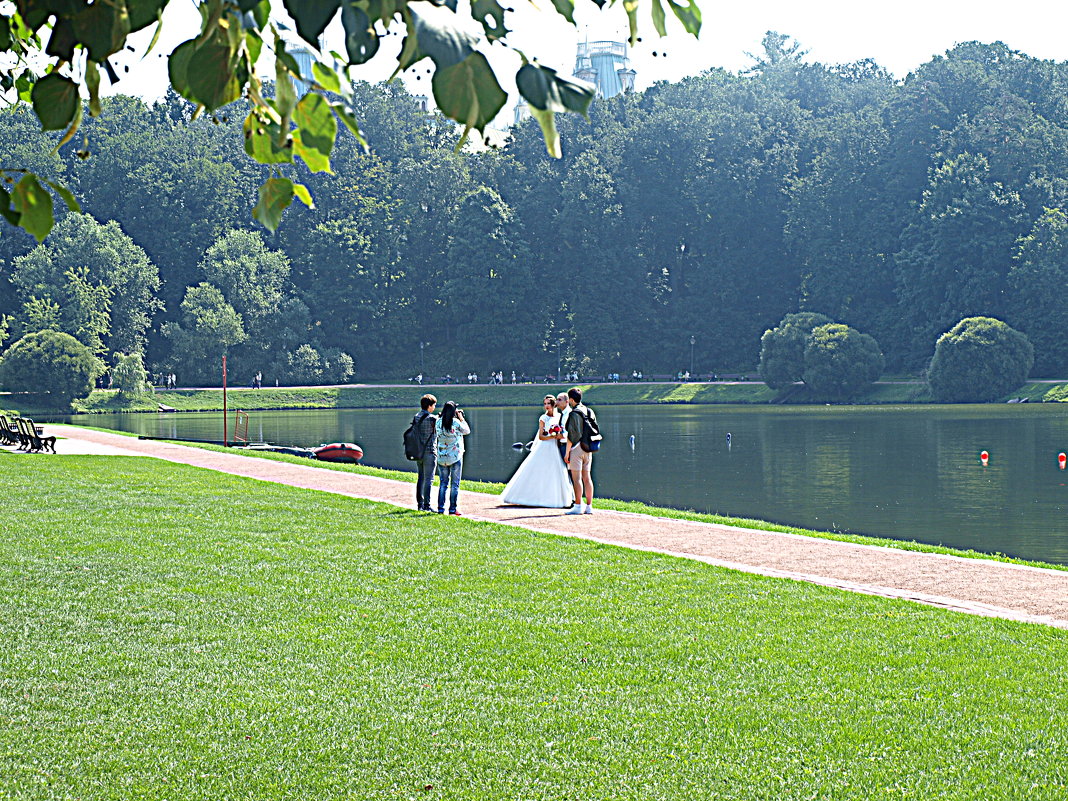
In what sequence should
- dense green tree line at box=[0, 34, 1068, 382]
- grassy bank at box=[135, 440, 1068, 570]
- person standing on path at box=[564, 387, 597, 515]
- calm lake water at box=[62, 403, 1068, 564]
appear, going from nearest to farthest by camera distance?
1. grassy bank at box=[135, 440, 1068, 570]
2. person standing on path at box=[564, 387, 597, 515]
3. calm lake water at box=[62, 403, 1068, 564]
4. dense green tree line at box=[0, 34, 1068, 382]

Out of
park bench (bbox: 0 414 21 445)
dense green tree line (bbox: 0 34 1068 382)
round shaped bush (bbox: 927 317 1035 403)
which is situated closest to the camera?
park bench (bbox: 0 414 21 445)

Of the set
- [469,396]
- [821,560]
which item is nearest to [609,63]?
[469,396]

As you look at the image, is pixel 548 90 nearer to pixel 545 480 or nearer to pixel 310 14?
pixel 310 14

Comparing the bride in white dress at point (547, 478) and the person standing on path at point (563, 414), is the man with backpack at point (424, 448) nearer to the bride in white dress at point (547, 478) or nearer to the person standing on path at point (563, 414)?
the bride in white dress at point (547, 478)

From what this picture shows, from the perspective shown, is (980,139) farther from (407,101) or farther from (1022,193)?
(407,101)

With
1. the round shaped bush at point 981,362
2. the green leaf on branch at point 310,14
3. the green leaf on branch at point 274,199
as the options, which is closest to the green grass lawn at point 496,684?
the green leaf on branch at point 274,199

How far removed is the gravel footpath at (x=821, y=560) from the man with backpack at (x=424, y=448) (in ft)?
2.07

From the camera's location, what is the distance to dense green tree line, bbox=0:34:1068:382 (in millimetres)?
85125

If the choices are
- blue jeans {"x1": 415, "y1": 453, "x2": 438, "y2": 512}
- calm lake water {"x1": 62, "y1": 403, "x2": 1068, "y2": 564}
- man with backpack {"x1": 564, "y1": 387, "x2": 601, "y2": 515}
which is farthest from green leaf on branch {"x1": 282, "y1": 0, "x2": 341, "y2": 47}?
calm lake water {"x1": 62, "y1": 403, "x2": 1068, "y2": 564}

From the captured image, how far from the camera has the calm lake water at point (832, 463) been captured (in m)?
20.7

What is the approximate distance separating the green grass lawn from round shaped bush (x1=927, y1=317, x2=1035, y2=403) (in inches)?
2594

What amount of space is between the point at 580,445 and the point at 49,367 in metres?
65.1

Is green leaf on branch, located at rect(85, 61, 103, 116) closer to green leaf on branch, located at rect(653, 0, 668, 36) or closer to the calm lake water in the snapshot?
green leaf on branch, located at rect(653, 0, 668, 36)

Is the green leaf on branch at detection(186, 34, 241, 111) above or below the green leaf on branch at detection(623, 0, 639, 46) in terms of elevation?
below
